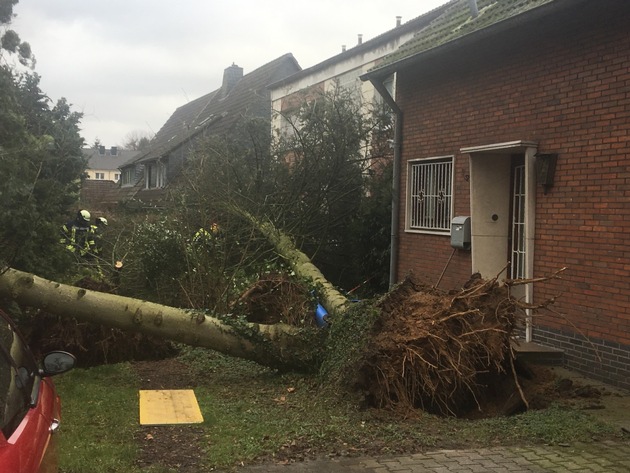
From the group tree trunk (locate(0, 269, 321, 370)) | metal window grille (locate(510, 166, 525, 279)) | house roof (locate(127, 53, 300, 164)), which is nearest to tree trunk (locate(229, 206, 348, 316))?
tree trunk (locate(0, 269, 321, 370))

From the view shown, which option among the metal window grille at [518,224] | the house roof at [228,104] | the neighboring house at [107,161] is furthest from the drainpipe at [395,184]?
the neighboring house at [107,161]

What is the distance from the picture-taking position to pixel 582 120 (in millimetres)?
7496

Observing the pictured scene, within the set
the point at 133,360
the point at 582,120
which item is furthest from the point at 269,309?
the point at 582,120

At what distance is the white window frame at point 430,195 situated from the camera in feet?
33.4

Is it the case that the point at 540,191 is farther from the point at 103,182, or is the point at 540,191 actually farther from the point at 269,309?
the point at 103,182

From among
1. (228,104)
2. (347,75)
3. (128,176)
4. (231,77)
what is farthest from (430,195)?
(128,176)

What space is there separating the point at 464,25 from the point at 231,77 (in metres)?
26.7

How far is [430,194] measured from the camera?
10.6m

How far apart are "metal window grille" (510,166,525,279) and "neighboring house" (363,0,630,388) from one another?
0.02 metres

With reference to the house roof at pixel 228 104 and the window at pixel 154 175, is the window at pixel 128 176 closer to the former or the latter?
the house roof at pixel 228 104

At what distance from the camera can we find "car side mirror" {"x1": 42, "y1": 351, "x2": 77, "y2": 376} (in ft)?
12.0

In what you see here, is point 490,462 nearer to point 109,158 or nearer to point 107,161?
point 107,161

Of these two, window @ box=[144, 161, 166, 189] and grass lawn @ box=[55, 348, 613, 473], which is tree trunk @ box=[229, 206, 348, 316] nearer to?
grass lawn @ box=[55, 348, 613, 473]

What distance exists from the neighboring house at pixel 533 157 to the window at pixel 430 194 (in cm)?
A: 2
